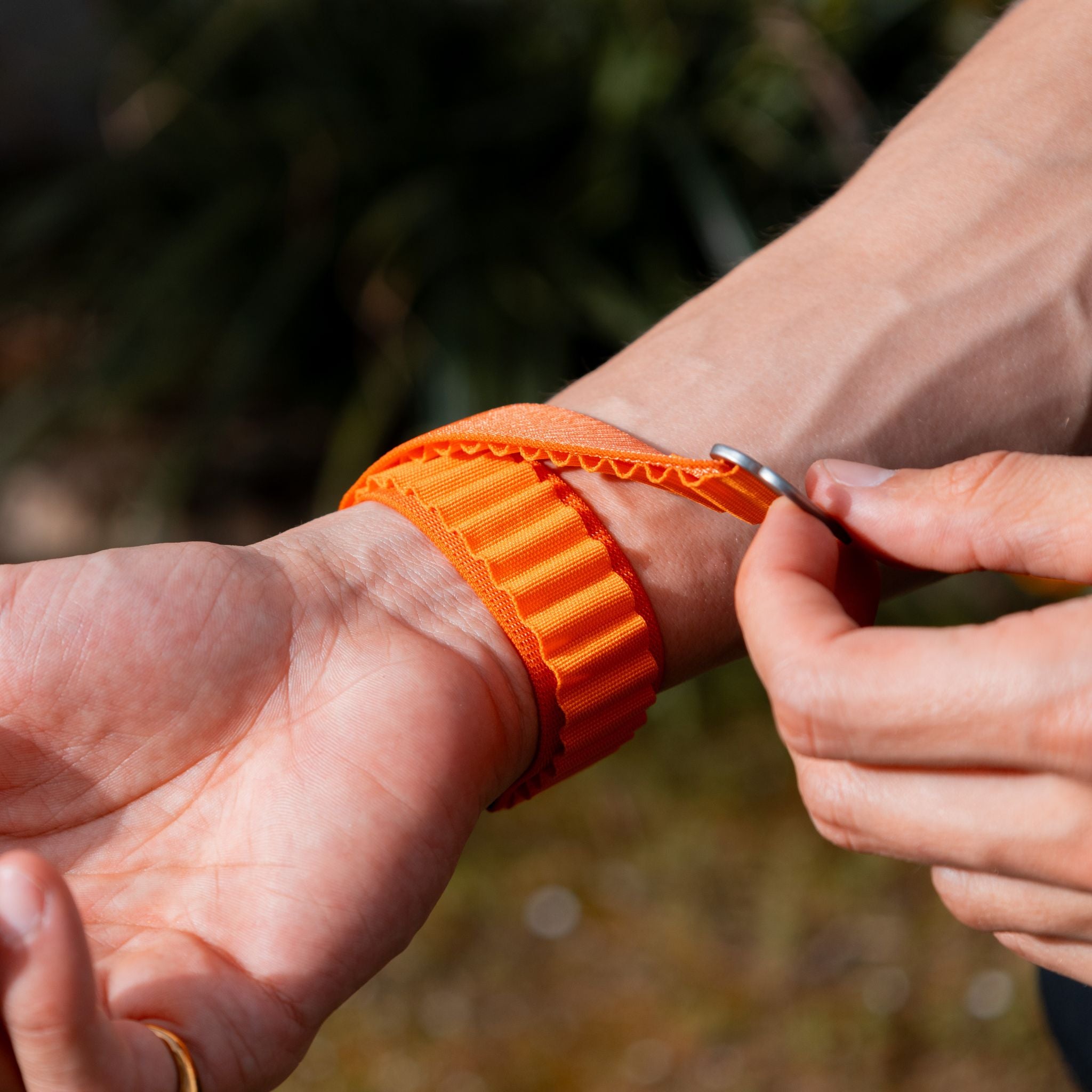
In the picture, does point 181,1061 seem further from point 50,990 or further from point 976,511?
point 976,511

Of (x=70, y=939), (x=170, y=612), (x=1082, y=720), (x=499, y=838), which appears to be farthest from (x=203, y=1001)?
(x=499, y=838)

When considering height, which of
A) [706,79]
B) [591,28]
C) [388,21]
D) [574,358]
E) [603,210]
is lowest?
[574,358]

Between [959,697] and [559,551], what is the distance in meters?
0.50

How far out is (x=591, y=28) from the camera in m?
2.82

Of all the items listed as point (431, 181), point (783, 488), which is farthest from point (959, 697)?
point (431, 181)

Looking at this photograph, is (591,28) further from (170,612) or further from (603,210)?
(170,612)

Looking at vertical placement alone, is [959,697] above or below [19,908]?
below

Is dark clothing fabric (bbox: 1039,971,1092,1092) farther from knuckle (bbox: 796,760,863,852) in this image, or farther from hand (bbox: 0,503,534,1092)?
hand (bbox: 0,503,534,1092)

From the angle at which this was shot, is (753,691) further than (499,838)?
Yes

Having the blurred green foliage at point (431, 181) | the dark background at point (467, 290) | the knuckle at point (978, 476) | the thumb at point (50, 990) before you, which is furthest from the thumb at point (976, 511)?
the blurred green foliage at point (431, 181)

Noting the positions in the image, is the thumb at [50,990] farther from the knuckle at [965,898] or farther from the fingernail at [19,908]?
the knuckle at [965,898]

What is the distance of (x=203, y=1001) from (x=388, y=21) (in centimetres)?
272

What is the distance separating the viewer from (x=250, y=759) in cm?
109

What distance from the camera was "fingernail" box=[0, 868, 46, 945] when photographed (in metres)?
0.75
